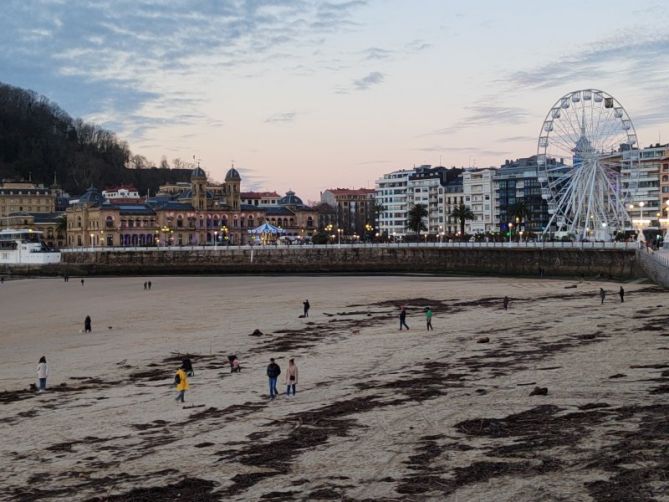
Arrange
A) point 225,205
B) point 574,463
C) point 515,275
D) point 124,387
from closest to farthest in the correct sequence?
1. point 574,463
2. point 124,387
3. point 515,275
4. point 225,205

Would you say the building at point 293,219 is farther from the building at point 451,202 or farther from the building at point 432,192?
the building at point 451,202

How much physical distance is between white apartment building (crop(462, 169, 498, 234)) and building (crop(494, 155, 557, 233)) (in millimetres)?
1034

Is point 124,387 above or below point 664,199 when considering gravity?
below

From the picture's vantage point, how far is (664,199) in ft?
408

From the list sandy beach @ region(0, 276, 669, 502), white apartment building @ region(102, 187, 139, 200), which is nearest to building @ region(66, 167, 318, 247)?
white apartment building @ region(102, 187, 139, 200)

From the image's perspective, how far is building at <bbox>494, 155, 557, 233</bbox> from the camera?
165 m

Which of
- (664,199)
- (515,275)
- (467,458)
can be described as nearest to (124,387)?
(467,458)

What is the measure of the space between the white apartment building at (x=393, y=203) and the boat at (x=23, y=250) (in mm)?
87634

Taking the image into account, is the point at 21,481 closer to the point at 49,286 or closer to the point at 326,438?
the point at 326,438

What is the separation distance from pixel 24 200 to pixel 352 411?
599 feet

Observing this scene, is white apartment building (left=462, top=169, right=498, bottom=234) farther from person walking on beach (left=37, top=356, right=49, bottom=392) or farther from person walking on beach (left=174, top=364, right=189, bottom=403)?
person walking on beach (left=174, top=364, right=189, bottom=403)

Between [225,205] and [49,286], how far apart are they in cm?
7818

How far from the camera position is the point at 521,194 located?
549 feet

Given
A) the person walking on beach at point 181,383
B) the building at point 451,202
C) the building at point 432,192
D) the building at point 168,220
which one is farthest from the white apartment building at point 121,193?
the person walking on beach at point 181,383
